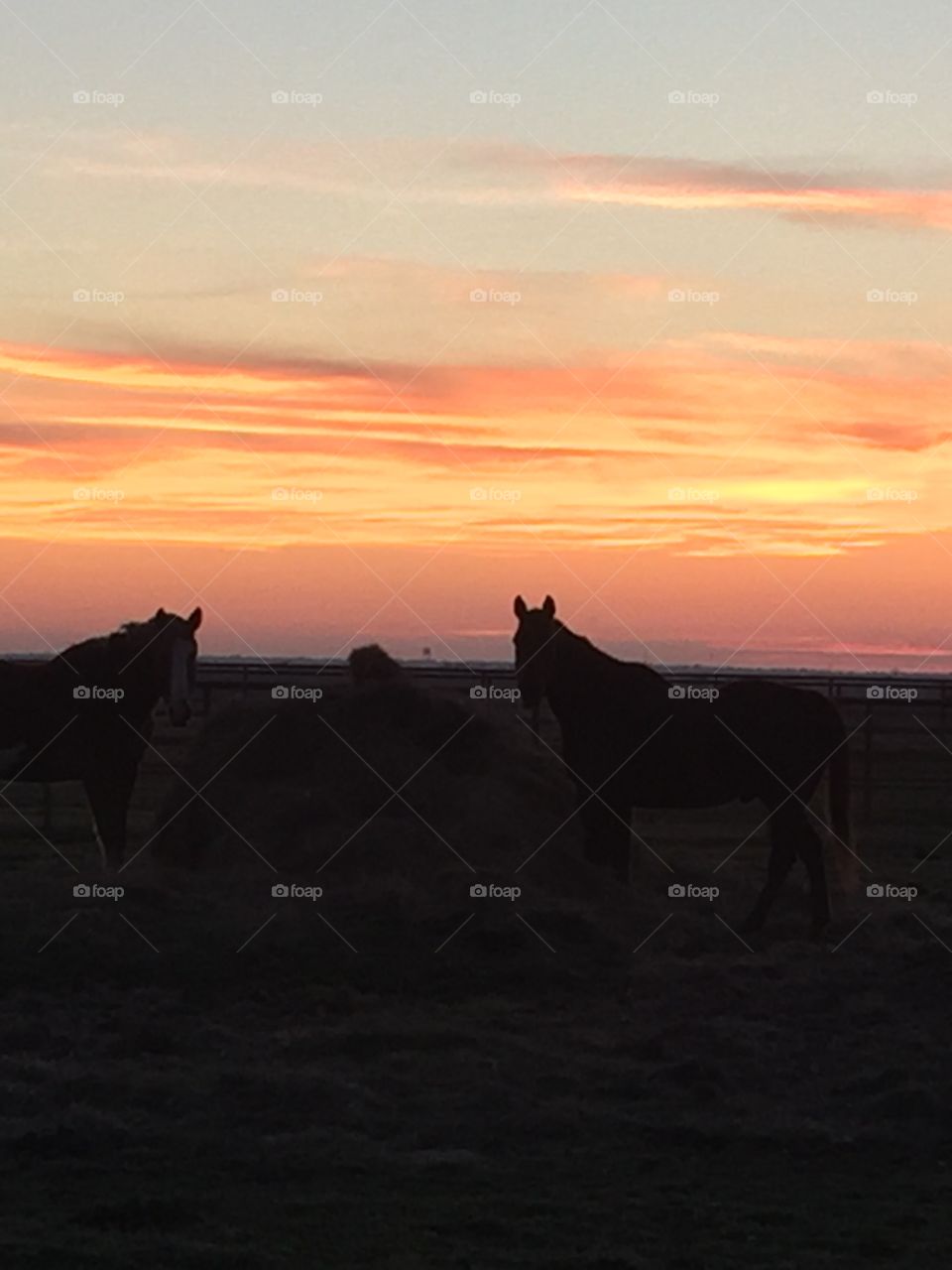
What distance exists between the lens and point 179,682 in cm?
1373

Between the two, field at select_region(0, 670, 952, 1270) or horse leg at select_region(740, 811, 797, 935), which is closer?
field at select_region(0, 670, 952, 1270)

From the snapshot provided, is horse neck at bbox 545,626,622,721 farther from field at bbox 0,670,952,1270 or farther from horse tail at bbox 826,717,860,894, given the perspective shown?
horse tail at bbox 826,717,860,894

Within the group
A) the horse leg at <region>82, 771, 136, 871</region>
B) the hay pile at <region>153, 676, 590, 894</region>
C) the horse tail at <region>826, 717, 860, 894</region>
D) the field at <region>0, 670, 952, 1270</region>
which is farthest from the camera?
the horse leg at <region>82, 771, 136, 871</region>

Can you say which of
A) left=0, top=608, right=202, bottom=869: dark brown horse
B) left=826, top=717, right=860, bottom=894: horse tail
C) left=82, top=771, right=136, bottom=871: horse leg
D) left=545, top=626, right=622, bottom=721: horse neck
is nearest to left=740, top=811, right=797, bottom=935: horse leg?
left=826, top=717, right=860, bottom=894: horse tail

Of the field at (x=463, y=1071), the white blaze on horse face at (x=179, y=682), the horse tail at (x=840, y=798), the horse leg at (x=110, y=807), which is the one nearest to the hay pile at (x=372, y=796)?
the field at (x=463, y=1071)

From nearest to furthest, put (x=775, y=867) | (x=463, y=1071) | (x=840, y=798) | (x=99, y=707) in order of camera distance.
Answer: (x=463, y=1071), (x=775, y=867), (x=840, y=798), (x=99, y=707)

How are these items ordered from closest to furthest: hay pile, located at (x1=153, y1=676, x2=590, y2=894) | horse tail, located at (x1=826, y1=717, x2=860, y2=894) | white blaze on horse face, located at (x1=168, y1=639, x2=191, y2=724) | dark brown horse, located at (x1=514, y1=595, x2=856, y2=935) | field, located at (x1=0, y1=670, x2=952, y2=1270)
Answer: field, located at (x1=0, y1=670, x2=952, y2=1270)
hay pile, located at (x1=153, y1=676, x2=590, y2=894)
dark brown horse, located at (x1=514, y1=595, x2=856, y2=935)
horse tail, located at (x1=826, y1=717, x2=860, y2=894)
white blaze on horse face, located at (x1=168, y1=639, x2=191, y2=724)

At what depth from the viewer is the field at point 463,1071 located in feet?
18.9

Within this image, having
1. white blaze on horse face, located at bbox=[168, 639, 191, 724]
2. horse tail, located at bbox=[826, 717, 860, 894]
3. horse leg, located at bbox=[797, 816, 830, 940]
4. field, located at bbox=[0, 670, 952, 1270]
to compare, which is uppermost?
white blaze on horse face, located at bbox=[168, 639, 191, 724]

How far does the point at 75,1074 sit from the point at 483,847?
524 centimetres

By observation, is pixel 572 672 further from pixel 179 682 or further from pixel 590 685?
pixel 179 682

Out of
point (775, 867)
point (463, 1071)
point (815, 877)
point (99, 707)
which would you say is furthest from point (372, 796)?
point (463, 1071)

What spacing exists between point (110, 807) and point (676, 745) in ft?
14.5

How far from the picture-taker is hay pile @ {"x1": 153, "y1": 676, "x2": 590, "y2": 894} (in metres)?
12.3
